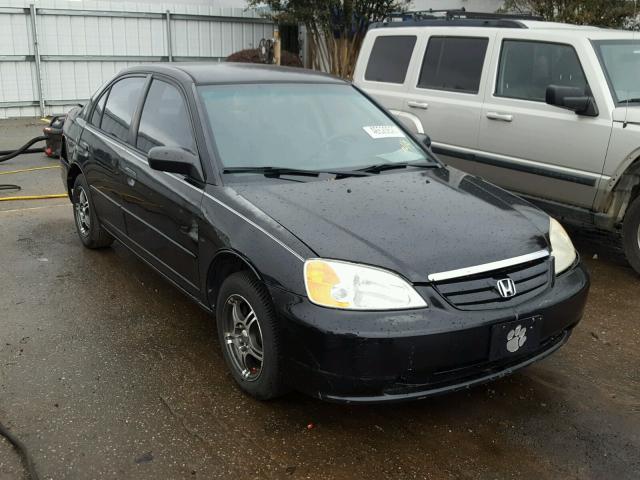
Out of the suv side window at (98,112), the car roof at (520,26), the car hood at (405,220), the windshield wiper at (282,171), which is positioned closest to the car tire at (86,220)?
the suv side window at (98,112)

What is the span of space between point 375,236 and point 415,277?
1.07 feet

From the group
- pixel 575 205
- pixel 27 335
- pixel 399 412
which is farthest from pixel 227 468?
pixel 575 205

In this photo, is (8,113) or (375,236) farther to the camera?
(8,113)

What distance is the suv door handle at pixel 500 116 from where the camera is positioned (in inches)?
223

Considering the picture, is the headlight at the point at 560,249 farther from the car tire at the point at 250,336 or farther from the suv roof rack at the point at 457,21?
the suv roof rack at the point at 457,21

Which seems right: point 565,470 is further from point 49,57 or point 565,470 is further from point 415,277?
point 49,57

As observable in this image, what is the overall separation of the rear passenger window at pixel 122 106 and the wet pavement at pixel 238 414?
4.06 ft

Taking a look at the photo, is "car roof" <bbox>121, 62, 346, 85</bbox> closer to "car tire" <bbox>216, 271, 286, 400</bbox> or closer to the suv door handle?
"car tire" <bbox>216, 271, 286, 400</bbox>

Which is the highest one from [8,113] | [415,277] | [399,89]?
[399,89]

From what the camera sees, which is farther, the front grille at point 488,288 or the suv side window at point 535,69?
the suv side window at point 535,69

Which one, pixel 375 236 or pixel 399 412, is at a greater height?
pixel 375 236

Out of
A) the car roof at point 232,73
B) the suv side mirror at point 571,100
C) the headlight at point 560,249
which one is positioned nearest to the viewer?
the headlight at point 560,249

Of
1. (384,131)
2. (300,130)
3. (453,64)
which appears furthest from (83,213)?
(453,64)

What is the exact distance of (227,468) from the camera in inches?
110
